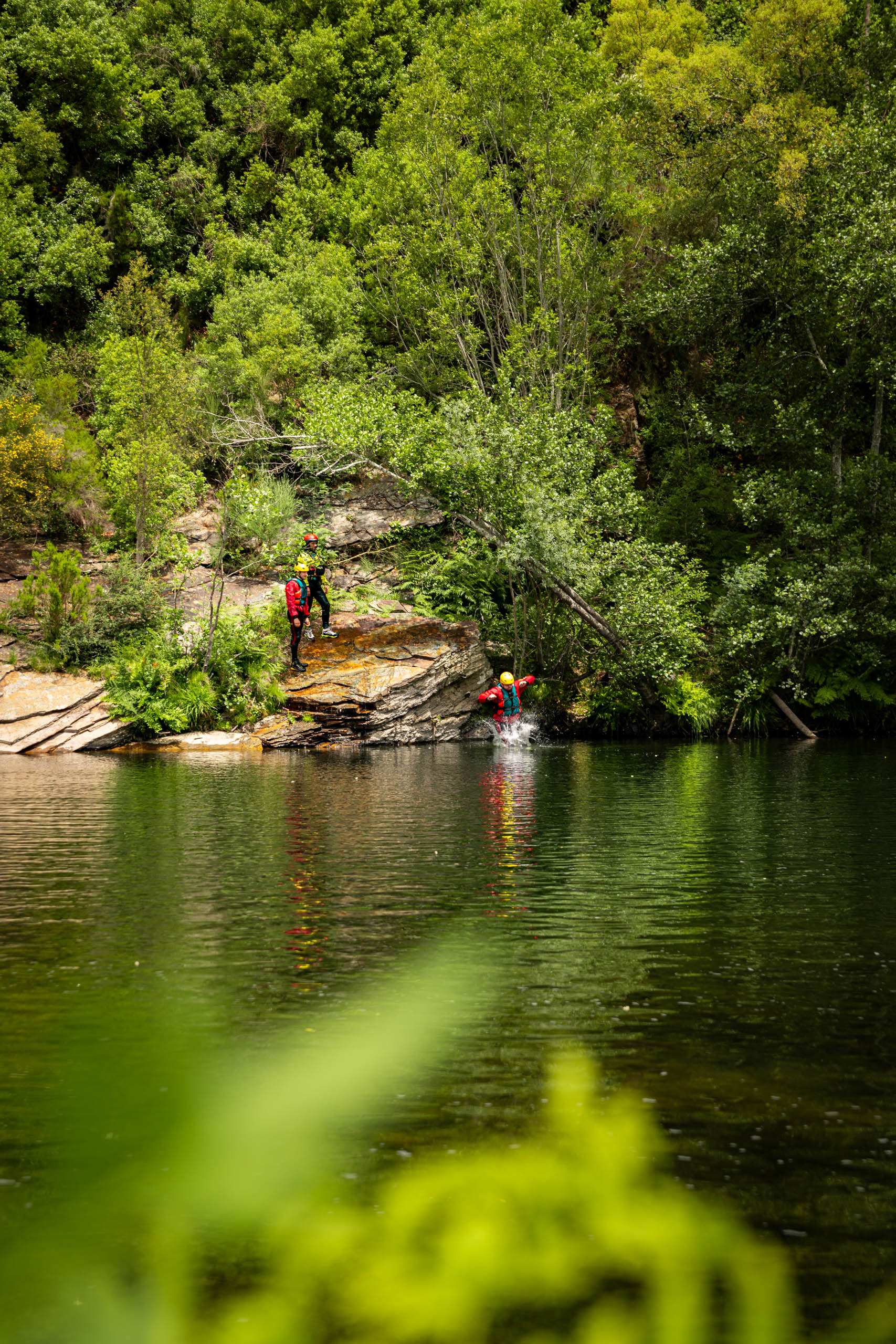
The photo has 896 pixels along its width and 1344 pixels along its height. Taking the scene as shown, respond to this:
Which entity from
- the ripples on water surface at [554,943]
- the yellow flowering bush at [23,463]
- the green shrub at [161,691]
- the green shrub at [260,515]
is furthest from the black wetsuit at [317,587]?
the ripples on water surface at [554,943]

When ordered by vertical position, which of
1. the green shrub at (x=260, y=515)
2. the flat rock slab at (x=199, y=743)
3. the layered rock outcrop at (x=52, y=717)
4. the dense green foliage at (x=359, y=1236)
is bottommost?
the dense green foliage at (x=359, y=1236)

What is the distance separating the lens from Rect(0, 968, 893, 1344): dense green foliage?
2389 mm

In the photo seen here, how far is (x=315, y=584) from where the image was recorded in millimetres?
27047

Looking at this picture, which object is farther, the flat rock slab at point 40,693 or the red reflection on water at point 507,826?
the flat rock slab at point 40,693

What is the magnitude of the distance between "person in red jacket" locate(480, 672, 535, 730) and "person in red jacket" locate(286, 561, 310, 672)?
15.3 feet

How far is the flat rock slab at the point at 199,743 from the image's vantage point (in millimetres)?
24609

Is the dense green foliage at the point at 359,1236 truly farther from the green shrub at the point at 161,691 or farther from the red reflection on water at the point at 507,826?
the green shrub at the point at 161,691

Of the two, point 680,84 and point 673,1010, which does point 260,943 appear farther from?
point 680,84

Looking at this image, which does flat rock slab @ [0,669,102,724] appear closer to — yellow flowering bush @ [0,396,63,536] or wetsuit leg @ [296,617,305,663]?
wetsuit leg @ [296,617,305,663]

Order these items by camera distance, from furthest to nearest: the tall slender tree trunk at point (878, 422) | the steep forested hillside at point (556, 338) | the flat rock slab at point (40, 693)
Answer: the steep forested hillside at point (556, 338), the tall slender tree trunk at point (878, 422), the flat rock slab at point (40, 693)

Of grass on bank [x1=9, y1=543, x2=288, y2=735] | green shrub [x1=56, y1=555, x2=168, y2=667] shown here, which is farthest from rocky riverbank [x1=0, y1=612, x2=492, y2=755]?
green shrub [x1=56, y1=555, x2=168, y2=667]

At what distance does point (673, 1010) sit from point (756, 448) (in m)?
25.1

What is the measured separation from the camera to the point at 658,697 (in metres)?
28.1

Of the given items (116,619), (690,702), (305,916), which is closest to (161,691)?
(116,619)
